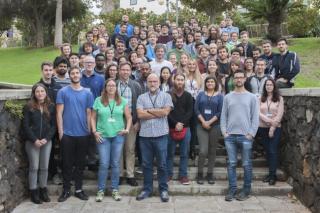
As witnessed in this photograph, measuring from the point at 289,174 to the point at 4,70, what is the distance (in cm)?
1272

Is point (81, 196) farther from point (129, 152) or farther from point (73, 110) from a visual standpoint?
point (73, 110)

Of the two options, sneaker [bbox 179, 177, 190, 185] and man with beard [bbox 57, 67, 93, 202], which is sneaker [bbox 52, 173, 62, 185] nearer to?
man with beard [bbox 57, 67, 93, 202]

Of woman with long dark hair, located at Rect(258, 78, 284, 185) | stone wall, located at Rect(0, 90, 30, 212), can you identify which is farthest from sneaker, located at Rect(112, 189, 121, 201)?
woman with long dark hair, located at Rect(258, 78, 284, 185)

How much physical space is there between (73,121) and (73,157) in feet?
1.85

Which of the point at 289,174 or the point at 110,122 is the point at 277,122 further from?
the point at 110,122

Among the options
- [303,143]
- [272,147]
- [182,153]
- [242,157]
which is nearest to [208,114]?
[182,153]

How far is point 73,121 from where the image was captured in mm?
6734

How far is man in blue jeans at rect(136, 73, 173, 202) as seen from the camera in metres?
6.76

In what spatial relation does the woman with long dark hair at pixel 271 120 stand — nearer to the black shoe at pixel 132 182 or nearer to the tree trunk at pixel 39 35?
the black shoe at pixel 132 182

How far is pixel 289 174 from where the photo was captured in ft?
24.7

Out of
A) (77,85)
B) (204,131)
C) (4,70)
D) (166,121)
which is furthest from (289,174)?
(4,70)

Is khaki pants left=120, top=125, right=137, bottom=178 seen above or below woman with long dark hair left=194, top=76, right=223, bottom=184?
below

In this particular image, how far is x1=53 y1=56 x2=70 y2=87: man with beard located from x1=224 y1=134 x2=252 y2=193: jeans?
2.72 meters

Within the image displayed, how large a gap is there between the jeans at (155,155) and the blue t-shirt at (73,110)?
955mm
